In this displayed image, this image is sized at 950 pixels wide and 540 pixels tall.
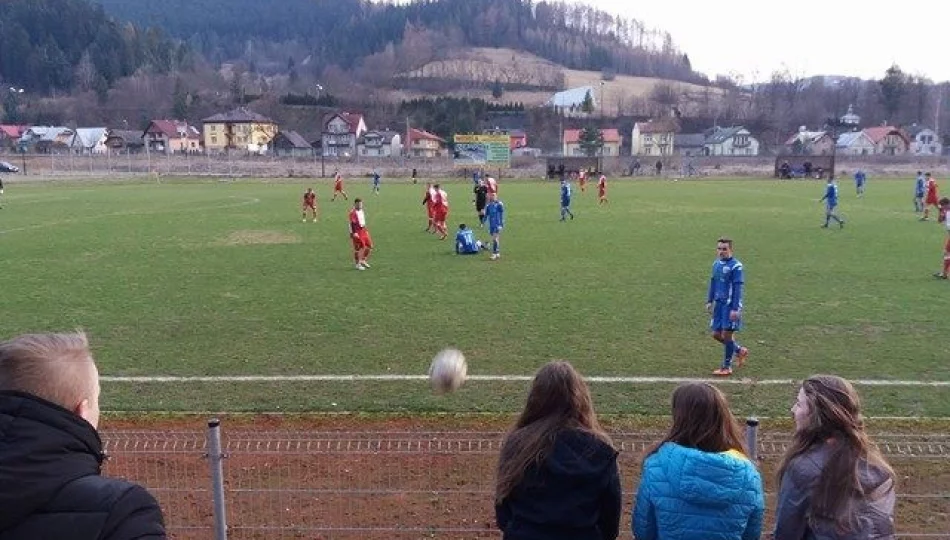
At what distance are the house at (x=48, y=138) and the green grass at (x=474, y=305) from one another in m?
90.4

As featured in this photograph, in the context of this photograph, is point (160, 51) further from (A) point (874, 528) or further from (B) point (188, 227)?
(A) point (874, 528)

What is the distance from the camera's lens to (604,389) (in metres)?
10.1

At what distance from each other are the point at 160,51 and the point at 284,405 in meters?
177

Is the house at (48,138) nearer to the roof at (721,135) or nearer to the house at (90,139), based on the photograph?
the house at (90,139)

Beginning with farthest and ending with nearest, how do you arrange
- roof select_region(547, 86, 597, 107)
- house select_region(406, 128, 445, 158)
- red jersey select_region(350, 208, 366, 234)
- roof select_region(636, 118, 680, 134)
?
roof select_region(547, 86, 597, 107)
roof select_region(636, 118, 680, 134)
house select_region(406, 128, 445, 158)
red jersey select_region(350, 208, 366, 234)

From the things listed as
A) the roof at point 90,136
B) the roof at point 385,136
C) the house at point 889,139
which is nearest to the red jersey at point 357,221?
the roof at point 385,136

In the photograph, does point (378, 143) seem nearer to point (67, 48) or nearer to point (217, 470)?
point (67, 48)

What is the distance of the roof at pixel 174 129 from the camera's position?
11581cm

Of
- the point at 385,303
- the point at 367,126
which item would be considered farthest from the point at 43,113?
the point at 385,303

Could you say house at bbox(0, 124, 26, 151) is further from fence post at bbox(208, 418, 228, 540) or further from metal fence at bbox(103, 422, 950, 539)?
fence post at bbox(208, 418, 228, 540)

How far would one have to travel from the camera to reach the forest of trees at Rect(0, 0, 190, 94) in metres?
151

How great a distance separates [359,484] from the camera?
7027 millimetres

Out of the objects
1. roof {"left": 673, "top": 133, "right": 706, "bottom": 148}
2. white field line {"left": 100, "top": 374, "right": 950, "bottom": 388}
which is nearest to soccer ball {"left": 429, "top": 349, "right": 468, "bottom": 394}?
white field line {"left": 100, "top": 374, "right": 950, "bottom": 388}

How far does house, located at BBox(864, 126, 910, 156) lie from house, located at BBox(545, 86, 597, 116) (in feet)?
153
